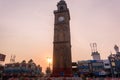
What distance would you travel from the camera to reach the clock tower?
4138cm

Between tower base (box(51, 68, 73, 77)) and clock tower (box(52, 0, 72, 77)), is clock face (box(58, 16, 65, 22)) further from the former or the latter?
tower base (box(51, 68, 73, 77))

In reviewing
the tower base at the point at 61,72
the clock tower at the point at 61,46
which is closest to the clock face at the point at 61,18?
the clock tower at the point at 61,46

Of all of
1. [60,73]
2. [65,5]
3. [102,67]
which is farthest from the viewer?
[102,67]

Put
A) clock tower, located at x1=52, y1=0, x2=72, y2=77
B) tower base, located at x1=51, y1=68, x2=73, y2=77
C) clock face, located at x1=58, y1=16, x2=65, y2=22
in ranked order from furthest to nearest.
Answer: clock face, located at x1=58, y1=16, x2=65, y2=22
clock tower, located at x1=52, y1=0, x2=72, y2=77
tower base, located at x1=51, y1=68, x2=73, y2=77

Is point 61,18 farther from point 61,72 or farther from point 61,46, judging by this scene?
point 61,72

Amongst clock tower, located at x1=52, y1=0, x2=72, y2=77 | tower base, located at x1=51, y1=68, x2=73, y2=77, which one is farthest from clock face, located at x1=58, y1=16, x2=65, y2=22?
tower base, located at x1=51, y1=68, x2=73, y2=77

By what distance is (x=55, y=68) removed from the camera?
42.1m

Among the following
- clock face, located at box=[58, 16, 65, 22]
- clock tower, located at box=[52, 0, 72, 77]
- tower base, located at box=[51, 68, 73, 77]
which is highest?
clock face, located at box=[58, 16, 65, 22]

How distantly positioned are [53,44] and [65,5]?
15975mm

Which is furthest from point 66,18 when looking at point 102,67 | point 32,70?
point 32,70

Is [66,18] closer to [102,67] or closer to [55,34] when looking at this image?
[55,34]

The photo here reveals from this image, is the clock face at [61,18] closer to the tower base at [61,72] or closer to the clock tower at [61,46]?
the clock tower at [61,46]

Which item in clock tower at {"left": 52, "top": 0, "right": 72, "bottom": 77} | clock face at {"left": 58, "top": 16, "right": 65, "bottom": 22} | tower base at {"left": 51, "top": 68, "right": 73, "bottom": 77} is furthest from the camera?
clock face at {"left": 58, "top": 16, "right": 65, "bottom": 22}

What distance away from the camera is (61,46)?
4350 cm
